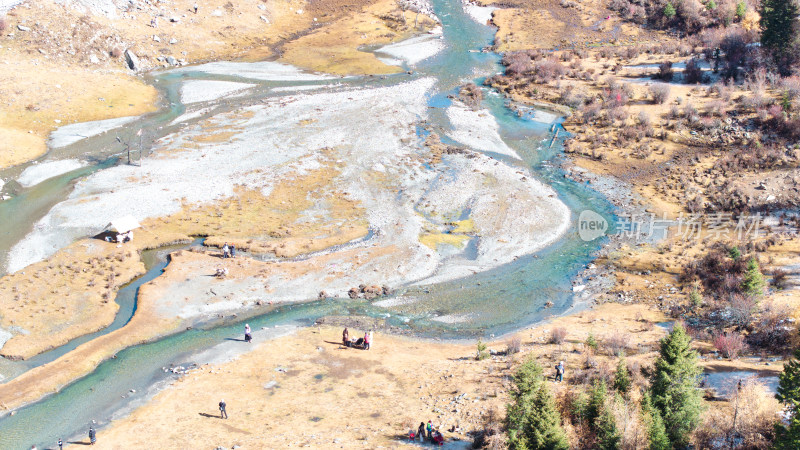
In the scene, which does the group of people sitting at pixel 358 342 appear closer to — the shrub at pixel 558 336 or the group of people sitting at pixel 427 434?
the group of people sitting at pixel 427 434

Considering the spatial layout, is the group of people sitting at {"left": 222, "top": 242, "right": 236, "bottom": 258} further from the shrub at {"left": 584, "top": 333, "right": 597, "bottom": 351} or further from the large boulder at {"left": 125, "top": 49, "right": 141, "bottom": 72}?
the large boulder at {"left": 125, "top": 49, "right": 141, "bottom": 72}

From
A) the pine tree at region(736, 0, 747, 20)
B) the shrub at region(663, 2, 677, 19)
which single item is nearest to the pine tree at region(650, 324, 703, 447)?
the pine tree at region(736, 0, 747, 20)

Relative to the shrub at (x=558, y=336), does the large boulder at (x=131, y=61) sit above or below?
above

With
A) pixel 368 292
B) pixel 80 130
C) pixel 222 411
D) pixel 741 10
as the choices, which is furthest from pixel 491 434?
pixel 741 10

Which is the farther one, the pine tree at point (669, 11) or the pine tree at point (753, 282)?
the pine tree at point (669, 11)

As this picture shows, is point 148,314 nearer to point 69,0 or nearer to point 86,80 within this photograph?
point 86,80

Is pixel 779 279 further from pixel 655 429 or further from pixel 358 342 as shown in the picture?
pixel 358 342

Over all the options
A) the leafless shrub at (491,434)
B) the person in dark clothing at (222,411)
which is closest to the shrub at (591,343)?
the leafless shrub at (491,434)

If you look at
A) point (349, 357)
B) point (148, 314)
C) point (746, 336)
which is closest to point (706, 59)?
point (746, 336)
